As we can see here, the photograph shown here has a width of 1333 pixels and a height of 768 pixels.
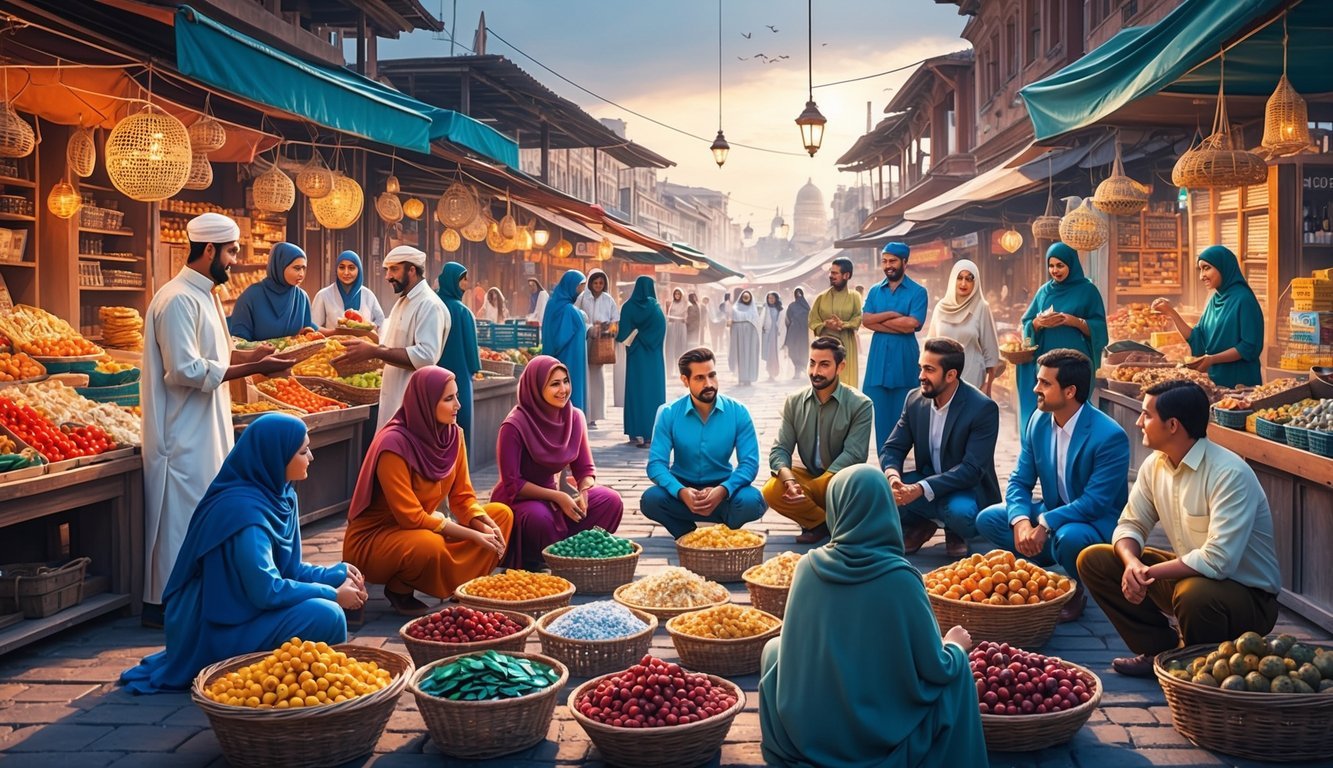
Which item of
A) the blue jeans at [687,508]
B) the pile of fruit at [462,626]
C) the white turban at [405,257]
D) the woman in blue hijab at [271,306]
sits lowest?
the pile of fruit at [462,626]

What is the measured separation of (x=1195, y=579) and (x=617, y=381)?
485 inches

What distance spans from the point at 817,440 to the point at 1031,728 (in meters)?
3.78

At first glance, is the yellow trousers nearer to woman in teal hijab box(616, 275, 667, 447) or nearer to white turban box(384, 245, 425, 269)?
white turban box(384, 245, 425, 269)

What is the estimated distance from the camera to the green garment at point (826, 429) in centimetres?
748

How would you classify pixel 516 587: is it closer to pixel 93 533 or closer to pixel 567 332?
pixel 93 533

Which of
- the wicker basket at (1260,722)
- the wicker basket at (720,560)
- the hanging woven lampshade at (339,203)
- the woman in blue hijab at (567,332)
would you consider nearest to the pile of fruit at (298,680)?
the wicker basket at (720,560)

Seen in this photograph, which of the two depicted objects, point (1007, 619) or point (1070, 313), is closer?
point (1007, 619)

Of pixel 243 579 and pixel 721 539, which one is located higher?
pixel 243 579

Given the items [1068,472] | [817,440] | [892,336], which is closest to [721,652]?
[1068,472]

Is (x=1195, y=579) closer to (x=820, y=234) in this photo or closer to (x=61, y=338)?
(x=61, y=338)

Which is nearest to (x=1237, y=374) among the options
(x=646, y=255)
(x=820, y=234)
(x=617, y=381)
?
(x=617, y=381)

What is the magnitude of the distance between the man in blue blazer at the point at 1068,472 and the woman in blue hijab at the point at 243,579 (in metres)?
3.33

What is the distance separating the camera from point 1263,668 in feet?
13.0

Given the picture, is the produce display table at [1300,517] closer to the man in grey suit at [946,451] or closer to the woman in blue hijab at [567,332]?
the man in grey suit at [946,451]
